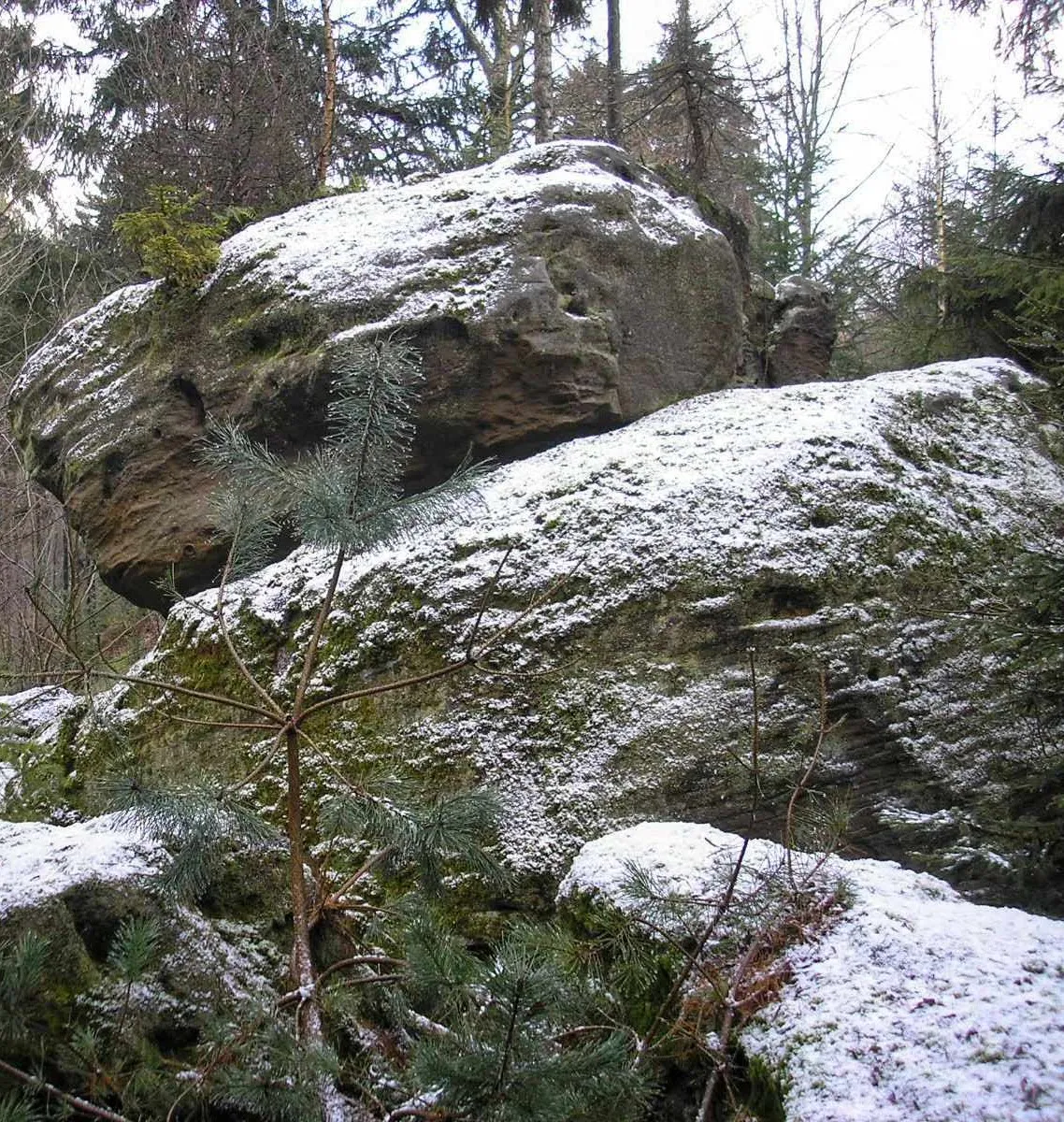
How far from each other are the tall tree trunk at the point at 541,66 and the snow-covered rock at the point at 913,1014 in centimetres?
953

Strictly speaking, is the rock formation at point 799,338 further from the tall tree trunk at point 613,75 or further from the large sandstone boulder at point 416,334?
the tall tree trunk at point 613,75

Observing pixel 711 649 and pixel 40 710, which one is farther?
pixel 40 710

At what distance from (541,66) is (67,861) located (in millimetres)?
10000

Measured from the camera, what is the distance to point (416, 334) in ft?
21.2

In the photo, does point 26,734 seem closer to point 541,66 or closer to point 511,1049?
point 511,1049

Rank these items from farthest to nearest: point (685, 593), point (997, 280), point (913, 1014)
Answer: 1. point (997, 280)
2. point (685, 593)
3. point (913, 1014)

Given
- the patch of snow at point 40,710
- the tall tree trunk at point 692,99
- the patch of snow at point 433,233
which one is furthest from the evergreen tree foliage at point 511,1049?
the tall tree trunk at point 692,99

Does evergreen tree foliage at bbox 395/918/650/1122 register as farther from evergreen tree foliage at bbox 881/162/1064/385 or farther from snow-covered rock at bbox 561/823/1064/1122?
evergreen tree foliage at bbox 881/162/1064/385

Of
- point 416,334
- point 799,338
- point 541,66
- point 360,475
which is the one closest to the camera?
point 360,475

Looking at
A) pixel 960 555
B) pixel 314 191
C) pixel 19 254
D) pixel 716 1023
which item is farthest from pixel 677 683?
pixel 19 254

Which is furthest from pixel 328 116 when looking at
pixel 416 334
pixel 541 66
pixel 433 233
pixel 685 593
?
pixel 685 593

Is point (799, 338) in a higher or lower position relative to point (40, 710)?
higher

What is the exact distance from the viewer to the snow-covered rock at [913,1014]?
1896 millimetres

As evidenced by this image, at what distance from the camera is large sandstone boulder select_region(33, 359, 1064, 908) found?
4379mm
